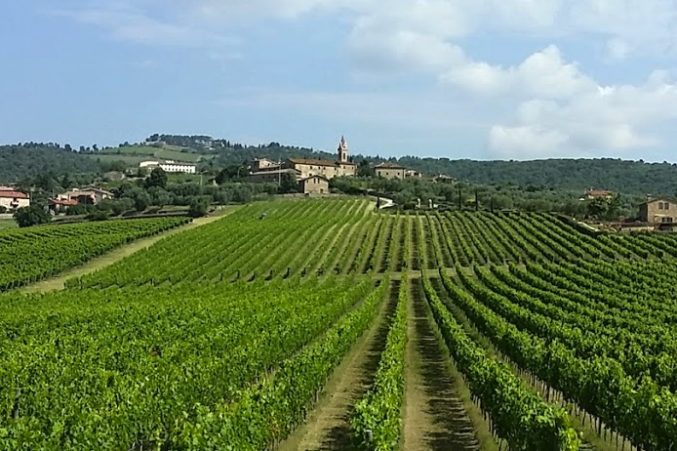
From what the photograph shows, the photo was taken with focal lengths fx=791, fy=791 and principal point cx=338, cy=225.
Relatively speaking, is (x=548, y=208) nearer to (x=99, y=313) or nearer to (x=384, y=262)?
(x=384, y=262)

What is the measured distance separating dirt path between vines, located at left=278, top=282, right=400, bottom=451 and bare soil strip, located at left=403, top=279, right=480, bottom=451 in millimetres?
1744

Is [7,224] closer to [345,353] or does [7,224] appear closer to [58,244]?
[58,244]

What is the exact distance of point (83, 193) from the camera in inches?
7042

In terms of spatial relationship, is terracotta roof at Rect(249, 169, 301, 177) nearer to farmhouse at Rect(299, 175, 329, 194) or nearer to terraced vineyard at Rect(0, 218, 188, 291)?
farmhouse at Rect(299, 175, 329, 194)

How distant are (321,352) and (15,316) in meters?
23.1

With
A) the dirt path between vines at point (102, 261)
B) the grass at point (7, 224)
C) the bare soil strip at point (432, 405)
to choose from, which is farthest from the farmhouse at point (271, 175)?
the bare soil strip at point (432, 405)

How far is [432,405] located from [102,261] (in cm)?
6801

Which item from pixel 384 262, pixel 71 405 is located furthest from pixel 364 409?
pixel 384 262

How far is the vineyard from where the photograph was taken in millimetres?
18797

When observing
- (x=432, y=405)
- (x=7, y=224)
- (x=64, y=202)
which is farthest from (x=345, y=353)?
(x=64, y=202)

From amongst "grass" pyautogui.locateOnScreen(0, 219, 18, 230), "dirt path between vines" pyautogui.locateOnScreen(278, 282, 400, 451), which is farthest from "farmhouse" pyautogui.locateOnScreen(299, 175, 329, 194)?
"dirt path between vines" pyautogui.locateOnScreen(278, 282, 400, 451)

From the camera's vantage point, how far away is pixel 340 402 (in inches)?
1099

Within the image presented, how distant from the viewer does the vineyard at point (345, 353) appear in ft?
61.7

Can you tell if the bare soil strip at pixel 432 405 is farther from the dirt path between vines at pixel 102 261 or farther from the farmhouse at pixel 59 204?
the farmhouse at pixel 59 204
